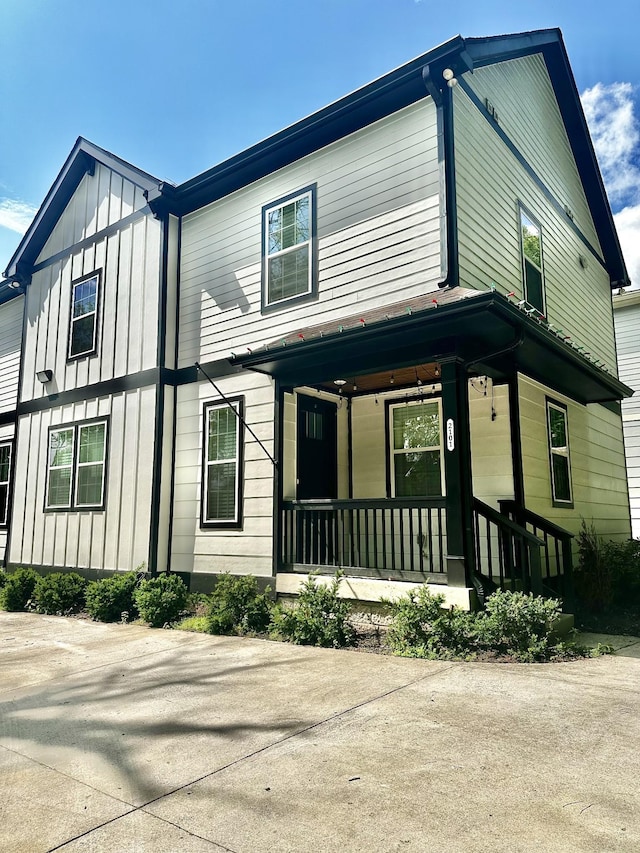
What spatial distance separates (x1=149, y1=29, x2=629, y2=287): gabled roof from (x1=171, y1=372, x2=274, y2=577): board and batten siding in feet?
10.6

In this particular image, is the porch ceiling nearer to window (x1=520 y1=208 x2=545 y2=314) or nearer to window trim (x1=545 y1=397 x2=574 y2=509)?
window trim (x1=545 y1=397 x2=574 y2=509)

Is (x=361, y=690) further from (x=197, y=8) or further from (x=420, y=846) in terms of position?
(x=197, y=8)

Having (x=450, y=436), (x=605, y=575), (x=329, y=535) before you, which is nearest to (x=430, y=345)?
(x=450, y=436)

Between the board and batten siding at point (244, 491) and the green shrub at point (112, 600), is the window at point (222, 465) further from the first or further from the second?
the green shrub at point (112, 600)

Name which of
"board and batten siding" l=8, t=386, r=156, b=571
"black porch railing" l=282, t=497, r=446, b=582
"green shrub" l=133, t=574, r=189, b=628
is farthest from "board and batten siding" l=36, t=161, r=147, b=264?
"green shrub" l=133, t=574, r=189, b=628

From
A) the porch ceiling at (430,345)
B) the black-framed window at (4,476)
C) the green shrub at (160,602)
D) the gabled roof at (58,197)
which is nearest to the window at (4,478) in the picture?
the black-framed window at (4,476)

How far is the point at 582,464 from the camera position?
10.2 metres

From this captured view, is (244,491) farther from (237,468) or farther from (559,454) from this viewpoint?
(559,454)

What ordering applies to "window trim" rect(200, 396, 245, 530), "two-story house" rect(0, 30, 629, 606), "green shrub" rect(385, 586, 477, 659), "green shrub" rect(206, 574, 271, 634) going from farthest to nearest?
"window trim" rect(200, 396, 245, 530) → "two-story house" rect(0, 30, 629, 606) → "green shrub" rect(206, 574, 271, 634) → "green shrub" rect(385, 586, 477, 659)

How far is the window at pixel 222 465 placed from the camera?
28.8ft

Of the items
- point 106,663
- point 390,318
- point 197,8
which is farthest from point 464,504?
point 197,8

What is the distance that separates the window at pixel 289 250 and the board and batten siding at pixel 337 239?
133 millimetres

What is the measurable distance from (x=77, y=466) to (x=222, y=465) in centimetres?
338

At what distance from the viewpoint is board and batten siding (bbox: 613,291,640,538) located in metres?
14.9
